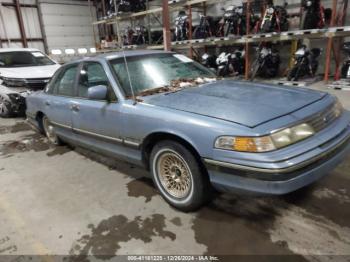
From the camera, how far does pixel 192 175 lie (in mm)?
2230

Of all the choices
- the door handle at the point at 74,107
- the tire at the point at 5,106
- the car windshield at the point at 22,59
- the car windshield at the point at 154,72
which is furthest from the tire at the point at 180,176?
the car windshield at the point at 22,59

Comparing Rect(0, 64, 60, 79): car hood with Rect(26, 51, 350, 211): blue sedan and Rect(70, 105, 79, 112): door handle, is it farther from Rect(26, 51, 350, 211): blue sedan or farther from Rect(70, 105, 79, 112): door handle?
Rect(70, 105, 79, 112): door handle

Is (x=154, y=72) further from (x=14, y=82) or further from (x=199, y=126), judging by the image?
(x=14, y=82)

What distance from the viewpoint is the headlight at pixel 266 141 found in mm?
1863

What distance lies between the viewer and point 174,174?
2488 millimetres

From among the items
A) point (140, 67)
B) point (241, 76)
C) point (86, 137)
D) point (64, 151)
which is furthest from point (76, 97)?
point (241, 76)

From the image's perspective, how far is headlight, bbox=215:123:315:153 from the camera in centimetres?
186

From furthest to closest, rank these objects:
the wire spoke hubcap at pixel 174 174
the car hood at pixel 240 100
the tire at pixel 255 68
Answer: the tire at pixel 255 68 < the wire spoke hubcap at pixel 174 174 < the car hood at pixel 240 100

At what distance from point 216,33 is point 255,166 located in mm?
8098

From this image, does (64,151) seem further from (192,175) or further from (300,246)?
(300,246)

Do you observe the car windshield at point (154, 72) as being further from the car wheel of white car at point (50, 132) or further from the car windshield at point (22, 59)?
the car windshield at point (22, 59)

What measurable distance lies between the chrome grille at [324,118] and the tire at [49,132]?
367 centimetres

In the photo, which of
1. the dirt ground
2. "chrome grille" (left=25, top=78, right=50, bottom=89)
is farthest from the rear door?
"chrome grille" (left=25, top=78, right=50, bottom=89)

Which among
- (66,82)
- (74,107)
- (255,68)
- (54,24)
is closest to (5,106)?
(66,82)
